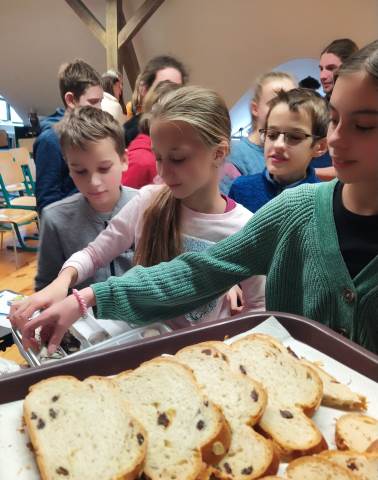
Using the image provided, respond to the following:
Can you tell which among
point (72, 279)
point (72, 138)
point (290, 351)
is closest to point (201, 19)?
point (72, 138)

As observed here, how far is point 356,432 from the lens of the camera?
0.62 m

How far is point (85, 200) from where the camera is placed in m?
1.66

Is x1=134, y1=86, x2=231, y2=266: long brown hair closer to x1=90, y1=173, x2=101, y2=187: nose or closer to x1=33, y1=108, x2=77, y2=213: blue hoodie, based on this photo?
x1=90, y1=173, x2=101, y2=187: nose

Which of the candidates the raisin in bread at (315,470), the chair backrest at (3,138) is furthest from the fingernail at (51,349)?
the chair backrest at (3,138)

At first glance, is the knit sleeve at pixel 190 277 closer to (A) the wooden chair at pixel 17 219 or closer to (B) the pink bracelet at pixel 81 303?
(B) the pink bracelet at pixel 81 303

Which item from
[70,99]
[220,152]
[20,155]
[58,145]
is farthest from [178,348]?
[20,155]

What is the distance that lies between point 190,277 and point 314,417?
0.40 meters

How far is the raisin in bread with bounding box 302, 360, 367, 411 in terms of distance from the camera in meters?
0.68

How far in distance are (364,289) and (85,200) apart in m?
1.15

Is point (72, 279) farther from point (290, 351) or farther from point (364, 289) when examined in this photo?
point (364, 289)

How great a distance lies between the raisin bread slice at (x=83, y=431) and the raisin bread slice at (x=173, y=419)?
0.03 meters

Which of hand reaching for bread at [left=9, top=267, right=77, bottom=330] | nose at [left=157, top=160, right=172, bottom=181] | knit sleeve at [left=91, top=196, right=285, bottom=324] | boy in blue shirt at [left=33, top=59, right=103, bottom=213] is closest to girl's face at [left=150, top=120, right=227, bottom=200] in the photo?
nose at [left=157, top=160, right=172, bottom=181]

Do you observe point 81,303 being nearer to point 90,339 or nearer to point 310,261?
point 90,339

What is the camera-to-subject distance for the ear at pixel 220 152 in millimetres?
1314
